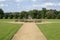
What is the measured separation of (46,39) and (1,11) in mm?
79542

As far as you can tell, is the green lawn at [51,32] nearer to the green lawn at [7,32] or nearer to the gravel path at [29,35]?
the gravel path at [29,35]

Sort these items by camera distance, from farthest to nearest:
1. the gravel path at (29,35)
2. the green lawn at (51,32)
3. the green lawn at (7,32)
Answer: the green lawn at (7,32), the green lawn at (51,32), the gravel path at (29,35)

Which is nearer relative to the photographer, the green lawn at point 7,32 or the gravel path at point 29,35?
the gravel path at point 29,35

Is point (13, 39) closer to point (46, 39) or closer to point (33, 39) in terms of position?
point (33, 39)

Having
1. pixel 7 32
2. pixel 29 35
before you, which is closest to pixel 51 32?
pixel 29 35

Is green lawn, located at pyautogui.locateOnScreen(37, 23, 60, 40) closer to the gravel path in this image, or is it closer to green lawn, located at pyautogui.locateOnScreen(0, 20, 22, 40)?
the gravel path

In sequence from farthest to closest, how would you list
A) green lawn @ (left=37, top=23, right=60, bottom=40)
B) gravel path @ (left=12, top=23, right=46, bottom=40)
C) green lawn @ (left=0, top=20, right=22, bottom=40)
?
green lawn @ (left=0, top=20, right=22, bottom=40) < green lawn @ (left=37, top=23, right=60, bottom=40) < gravel path @ (left=12, top=23, right=46, bottom=40)

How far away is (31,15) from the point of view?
8488 centimetres

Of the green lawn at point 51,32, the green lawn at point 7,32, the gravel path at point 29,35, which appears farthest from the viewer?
the green lawn at point 7,32

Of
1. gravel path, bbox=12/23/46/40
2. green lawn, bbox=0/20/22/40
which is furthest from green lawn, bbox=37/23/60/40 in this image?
green lawn, bbox=0/20/22/40

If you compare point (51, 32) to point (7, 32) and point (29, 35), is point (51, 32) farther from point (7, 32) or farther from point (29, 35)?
point (7, 32)

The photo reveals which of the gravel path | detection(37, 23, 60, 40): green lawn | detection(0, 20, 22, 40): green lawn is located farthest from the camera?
detection(0, 20, 22, 40): green lawn

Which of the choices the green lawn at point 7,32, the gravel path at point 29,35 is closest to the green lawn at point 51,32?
the gravel path at point 29,35

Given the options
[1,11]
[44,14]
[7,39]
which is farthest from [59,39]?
[1,11]
